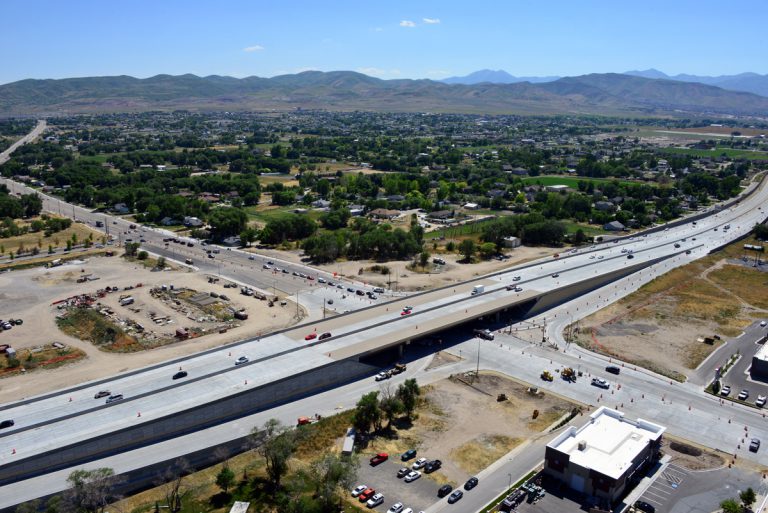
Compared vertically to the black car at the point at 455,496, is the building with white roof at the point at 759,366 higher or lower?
higher

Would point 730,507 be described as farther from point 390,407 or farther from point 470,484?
point 390,407

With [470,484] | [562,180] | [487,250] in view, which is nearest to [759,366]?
[470,484]

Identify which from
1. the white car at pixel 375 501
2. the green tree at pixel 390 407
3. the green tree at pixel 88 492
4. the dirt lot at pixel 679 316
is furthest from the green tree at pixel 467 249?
the green tree at pixel 88 492

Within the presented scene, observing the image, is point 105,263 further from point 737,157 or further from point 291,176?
point 737,157

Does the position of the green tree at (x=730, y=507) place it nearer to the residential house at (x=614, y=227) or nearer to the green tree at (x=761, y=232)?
the residential house at (x=614, y=227)

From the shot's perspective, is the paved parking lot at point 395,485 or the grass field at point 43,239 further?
the grass field at point 43,239

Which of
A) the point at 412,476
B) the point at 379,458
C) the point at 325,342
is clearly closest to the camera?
the point at 412,476

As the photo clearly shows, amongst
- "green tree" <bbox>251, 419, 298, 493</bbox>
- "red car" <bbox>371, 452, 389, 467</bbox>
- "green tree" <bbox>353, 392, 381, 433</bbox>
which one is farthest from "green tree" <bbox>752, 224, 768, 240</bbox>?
"green tree" <bbox>251, 419, 298, 493</bbox>
